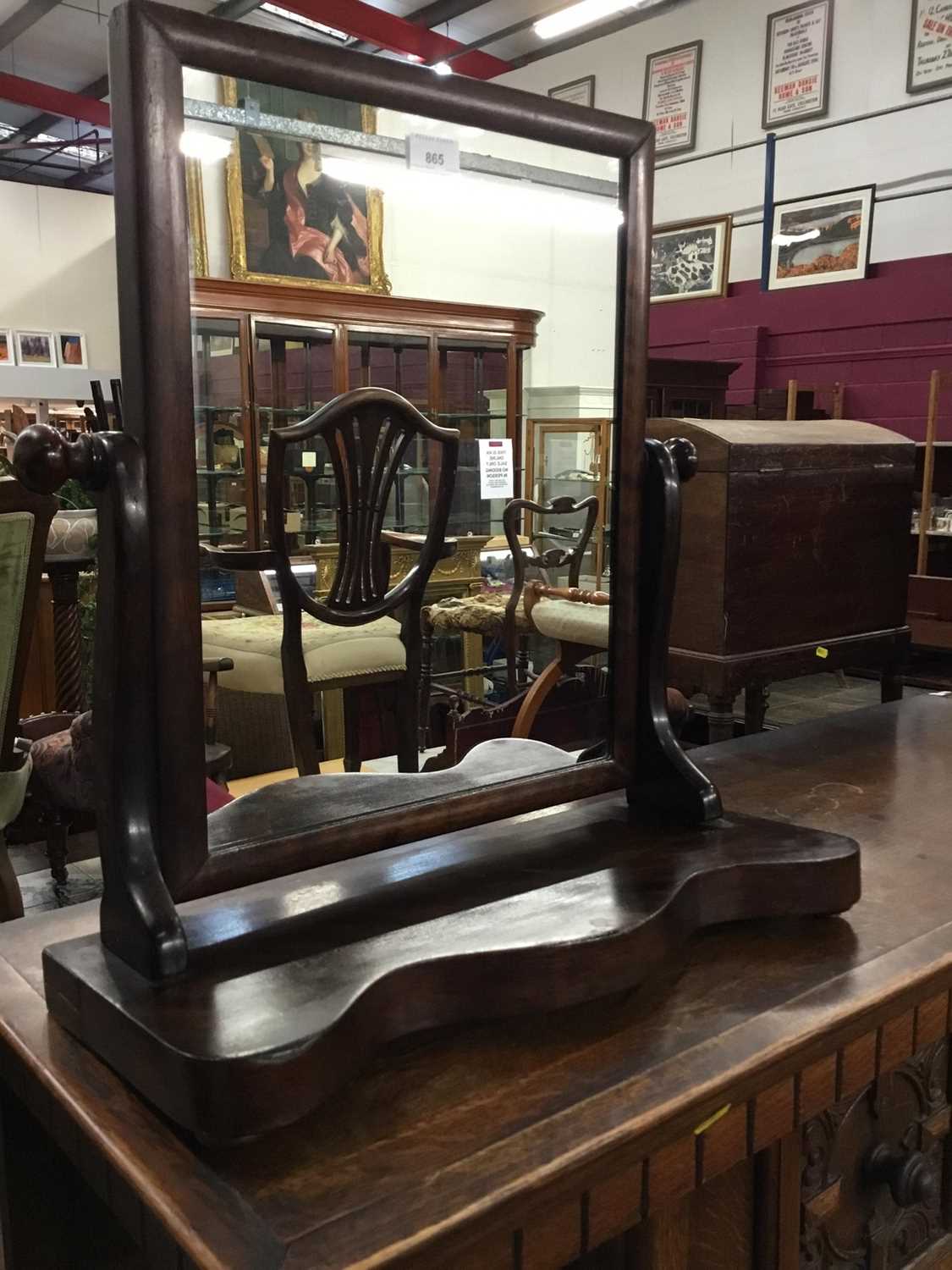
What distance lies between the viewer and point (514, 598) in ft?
3.23

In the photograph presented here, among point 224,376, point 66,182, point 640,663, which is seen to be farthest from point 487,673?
point 66,182

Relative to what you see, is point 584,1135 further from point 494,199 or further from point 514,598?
point 494,199

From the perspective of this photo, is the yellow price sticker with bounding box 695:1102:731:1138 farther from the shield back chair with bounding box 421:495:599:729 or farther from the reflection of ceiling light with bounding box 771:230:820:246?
the reflection of ceiling light with bounding box 771:230:820:246

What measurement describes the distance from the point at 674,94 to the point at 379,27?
6.06 feet

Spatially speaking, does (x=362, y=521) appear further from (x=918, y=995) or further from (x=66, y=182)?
(x=66, y=182)

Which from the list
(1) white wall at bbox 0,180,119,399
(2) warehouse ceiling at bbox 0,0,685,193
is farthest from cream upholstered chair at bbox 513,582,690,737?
(1) white wall at bbox 0,180,119,399

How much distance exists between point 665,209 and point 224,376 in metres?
6.62

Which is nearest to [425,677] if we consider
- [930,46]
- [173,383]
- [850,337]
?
[173,383]

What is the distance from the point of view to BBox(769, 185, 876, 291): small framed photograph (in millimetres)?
5691

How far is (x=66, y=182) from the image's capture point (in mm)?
10289

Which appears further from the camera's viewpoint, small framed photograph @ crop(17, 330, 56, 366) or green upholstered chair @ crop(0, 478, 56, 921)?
small framed photograph @ crop(17, 330, 56, 366)

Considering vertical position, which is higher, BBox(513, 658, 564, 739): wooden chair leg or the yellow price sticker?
BBox(513, 658, 564, 739): wooden chair leg

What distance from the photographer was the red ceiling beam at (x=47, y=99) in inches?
274

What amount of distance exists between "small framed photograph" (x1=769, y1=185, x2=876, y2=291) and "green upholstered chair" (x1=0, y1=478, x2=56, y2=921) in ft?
17.0
